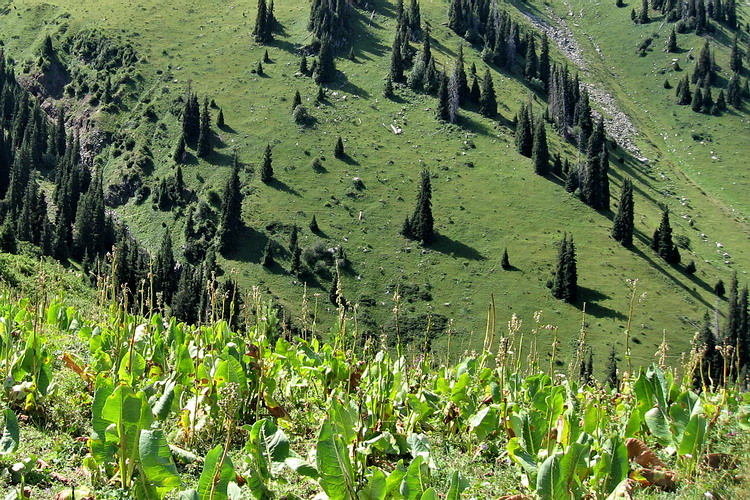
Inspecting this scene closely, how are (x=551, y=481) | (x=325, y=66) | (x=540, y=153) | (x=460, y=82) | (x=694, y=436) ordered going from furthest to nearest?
(x=325, y=66), (x=460, y=82), (x=540, y=153), (x=694, y=436), (x=551, y=481)

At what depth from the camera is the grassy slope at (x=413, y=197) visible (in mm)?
115312

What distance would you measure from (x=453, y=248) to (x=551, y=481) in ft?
398

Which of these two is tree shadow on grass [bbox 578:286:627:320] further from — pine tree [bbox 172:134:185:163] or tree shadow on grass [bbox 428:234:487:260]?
pine tree [bbox 172:134:185:163]

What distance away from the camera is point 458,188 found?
141000 mm

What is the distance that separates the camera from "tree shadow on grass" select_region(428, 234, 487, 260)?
123812 millimetres

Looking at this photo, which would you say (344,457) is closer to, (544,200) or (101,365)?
(101,365)

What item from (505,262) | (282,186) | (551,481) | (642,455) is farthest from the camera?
(282,186)

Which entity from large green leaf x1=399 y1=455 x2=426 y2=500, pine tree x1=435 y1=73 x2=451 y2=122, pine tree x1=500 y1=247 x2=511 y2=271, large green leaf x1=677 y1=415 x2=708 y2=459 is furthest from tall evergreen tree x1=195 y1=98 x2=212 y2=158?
large green leaf x1=399 y1=455 x2=426 y2=500

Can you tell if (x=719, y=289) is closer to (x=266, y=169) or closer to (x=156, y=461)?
(x=266, y=169)

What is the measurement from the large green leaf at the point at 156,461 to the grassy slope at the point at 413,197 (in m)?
98.7

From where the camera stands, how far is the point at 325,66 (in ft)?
569

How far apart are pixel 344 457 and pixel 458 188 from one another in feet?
452

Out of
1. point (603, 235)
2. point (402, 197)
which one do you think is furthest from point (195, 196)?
point (603, 235)

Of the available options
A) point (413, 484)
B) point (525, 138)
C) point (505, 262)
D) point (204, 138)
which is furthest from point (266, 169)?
point (413, 484)
